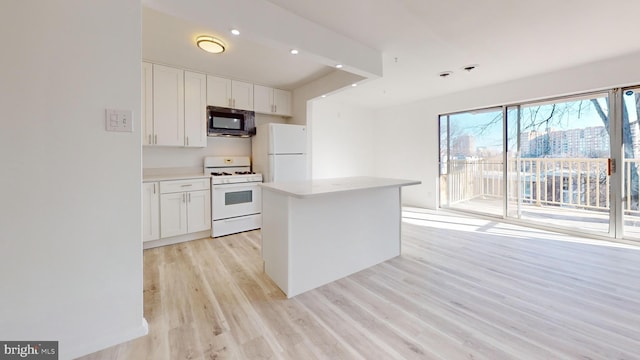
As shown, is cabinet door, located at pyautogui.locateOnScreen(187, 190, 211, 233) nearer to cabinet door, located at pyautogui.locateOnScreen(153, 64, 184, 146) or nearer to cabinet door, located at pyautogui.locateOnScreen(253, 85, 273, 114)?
cabinet door, located at pyautogui.locateOnScreen(153, 64, 184, 146)

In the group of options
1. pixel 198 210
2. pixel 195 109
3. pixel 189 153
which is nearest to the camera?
pixel 198 210

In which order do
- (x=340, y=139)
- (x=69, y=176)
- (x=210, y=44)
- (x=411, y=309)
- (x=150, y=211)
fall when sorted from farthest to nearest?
(x=340, y=139), (x=150, y=211), (x=210, y=44), (x=411, y=309), (x=69, y=176)

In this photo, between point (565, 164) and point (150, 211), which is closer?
point (150, 211)

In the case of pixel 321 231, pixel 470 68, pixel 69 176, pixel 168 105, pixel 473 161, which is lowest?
pixel 321 231

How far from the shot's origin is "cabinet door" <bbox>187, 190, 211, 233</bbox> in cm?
341

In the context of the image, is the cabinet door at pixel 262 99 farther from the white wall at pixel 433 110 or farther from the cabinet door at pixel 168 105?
the white wall at pixel 433 110

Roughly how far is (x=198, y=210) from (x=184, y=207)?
0.18 metres

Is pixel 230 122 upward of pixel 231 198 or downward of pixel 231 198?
upward

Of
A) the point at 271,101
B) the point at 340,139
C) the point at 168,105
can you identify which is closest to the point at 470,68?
the point at 340,139

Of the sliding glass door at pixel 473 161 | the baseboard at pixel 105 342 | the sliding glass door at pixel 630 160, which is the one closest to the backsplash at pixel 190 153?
the baseboard at pixel 105 342

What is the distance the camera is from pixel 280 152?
3951mm

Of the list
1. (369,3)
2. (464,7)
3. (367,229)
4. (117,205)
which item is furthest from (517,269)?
(117,205)

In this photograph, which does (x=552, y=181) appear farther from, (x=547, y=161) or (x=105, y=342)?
(x=105, y=342)

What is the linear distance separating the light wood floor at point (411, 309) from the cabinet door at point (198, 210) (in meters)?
0.50
